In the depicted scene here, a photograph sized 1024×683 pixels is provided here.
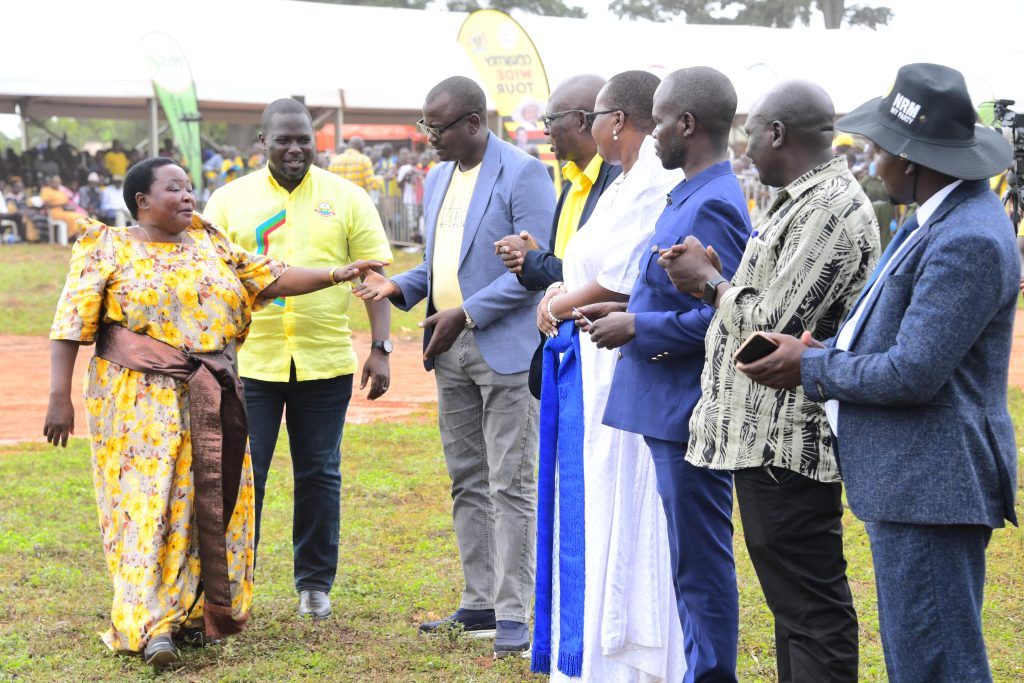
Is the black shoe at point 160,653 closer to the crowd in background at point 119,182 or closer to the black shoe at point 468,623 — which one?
the black shoe at point 468,623

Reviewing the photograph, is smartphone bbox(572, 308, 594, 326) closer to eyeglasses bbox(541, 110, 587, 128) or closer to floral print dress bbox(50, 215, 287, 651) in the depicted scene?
eyeglasses bbox(541, 110, 587, 128)

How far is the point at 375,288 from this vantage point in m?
5.04

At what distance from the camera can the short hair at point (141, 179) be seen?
478cm

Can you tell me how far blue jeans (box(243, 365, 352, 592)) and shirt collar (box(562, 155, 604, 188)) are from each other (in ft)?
5.19

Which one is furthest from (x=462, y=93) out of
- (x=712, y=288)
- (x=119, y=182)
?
(x=119, y=182)

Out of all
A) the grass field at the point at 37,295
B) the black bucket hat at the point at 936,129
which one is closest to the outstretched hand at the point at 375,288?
the black bucket hat at the point at 936,129

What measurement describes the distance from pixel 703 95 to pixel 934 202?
998 millimetres

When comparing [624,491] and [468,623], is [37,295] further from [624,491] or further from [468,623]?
[624,491]

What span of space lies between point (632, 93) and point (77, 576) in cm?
389

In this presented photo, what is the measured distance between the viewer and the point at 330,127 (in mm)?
39031

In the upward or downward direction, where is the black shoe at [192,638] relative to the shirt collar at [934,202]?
downward

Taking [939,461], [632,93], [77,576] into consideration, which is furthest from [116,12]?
[939,461]

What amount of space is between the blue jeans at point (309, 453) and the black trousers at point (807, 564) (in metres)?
2.57

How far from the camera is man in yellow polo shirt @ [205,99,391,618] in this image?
524 cm
